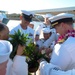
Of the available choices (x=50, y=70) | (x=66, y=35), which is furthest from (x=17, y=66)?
(x=66, y=35)

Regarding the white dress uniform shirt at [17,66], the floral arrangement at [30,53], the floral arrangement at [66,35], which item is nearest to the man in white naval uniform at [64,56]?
the floral arrangement at [66,35]

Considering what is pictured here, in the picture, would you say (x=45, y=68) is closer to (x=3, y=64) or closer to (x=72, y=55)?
(x=72, y=55)

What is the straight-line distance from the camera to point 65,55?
97.8 inches

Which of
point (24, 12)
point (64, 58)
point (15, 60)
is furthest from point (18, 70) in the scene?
point (24, 12)

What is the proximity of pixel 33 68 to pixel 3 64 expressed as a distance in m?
1.48

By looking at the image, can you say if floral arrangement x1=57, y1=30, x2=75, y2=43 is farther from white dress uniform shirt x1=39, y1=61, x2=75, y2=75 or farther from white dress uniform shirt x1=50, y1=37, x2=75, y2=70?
white dress uniform shirt x1=39, y1=61, x2=75, y2=75

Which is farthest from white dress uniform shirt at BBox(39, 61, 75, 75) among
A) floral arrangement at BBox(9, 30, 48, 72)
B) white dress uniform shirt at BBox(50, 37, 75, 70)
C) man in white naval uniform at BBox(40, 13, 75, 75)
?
floral arrangement at BBox(9, 30, 48, 72)

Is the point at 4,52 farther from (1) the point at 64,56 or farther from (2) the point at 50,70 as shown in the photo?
(1) the point at 64,56

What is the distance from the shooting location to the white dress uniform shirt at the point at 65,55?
248 cm

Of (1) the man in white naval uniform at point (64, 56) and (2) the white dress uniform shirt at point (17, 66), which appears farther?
(2) the white dress uniform shirt at point (17, 66)

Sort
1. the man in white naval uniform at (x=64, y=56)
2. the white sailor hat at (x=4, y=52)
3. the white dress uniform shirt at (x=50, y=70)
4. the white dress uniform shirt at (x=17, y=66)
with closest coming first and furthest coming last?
the white sailor hat at (x=4, y=52) → the white dress uniform shirt at (x=50, y=70) → the man in white naval uniform at (x=64, y=56) → the white dress uniform shirt at (x=17, y=66)

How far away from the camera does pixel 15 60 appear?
2.68 m

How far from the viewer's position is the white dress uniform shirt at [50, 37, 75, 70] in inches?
97.4

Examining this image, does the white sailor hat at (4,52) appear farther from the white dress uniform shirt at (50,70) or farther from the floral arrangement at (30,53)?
the floral arrangement at (30,53)
